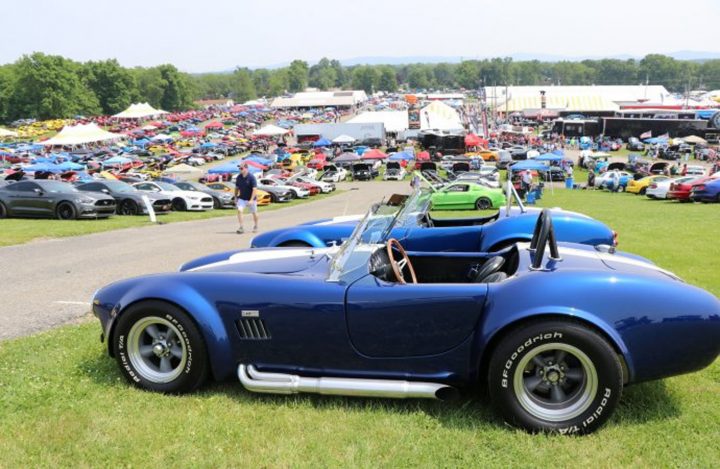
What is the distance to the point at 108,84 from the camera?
14588 centimetres

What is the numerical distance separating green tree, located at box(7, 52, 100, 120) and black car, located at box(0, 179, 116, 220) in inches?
4702

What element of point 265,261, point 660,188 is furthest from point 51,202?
point 660,188

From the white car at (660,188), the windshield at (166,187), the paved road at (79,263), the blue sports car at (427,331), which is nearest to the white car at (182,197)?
the windshield at (166,187)

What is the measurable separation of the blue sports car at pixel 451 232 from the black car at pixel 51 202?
40.8 ft

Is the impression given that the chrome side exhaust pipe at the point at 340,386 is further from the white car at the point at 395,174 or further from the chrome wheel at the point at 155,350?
the white car at the point at 395,174

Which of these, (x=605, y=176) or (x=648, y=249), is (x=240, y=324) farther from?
(x=605, y=176)

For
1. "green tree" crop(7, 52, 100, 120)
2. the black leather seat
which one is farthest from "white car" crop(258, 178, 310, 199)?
"green tree" crop(7, 52, 100, 120)

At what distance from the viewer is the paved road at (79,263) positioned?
282 inches

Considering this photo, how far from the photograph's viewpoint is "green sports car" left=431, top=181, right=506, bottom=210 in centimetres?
2323

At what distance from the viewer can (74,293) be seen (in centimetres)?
817

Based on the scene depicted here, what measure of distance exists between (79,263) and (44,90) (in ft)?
435

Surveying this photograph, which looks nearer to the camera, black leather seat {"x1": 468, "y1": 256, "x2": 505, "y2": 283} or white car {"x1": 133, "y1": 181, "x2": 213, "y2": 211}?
black leather seat {"x1": 468, "y1": 256, "x2": 505, "y2": 283}

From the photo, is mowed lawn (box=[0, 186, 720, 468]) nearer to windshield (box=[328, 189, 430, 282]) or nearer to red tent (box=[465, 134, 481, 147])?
windshield (box=[328, 189, 430, 282])

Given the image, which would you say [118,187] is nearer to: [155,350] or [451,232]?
[451,232]
